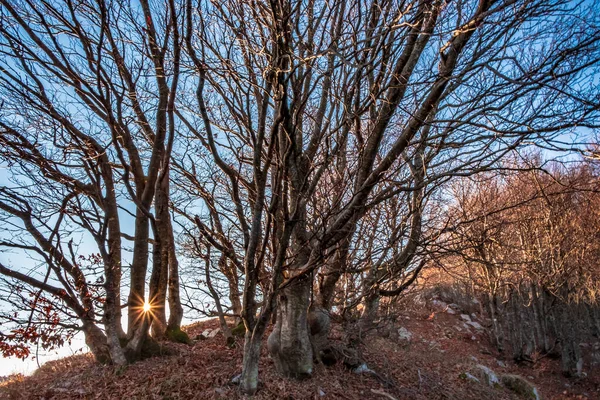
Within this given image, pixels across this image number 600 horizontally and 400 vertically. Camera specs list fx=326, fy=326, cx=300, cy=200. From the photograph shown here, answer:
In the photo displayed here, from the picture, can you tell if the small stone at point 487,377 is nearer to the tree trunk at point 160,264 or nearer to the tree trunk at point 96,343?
the tree trunk at point 160,264

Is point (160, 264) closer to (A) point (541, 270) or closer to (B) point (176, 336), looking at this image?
(B) point (176, 336)

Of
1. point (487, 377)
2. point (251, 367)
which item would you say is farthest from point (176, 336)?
point (487, 377)

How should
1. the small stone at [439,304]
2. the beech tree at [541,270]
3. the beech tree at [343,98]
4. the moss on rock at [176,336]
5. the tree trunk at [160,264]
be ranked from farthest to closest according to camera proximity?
1. the small stone at [439,304]
2. the beech tree at [541,270]
3. the moss on rock at [176,336]
4. the tree trunk at [160,264]
5. the beech tree at [343,98]

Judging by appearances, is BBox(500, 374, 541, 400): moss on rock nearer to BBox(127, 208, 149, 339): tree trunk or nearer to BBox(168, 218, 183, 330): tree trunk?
BBox(168, 218, 183, 330): tree trunk

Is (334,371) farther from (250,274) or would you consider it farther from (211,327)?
(211,327)

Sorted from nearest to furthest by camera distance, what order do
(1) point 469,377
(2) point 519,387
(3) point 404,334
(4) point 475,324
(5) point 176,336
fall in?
(5) point 176,336 → (1) point 469,377 → (2) point 519,387 → (3) point 404,334 → (4) point 475,324

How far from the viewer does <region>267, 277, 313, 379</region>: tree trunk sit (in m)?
5.07

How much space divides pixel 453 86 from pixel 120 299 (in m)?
6.66

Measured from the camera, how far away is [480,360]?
1207 cm

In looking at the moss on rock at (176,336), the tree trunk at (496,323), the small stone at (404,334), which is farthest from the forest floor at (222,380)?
the tree trunk at (496,323)

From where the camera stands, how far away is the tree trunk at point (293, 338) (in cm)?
507

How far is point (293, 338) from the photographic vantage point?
507 centimetres

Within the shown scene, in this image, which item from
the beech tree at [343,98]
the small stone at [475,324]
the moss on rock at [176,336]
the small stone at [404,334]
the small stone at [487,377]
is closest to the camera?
the beech tree at [343,98]

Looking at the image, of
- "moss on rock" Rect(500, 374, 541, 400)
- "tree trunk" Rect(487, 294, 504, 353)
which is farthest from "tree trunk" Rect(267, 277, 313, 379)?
"tree trunk" Rect(487, 294, 504, 353)
